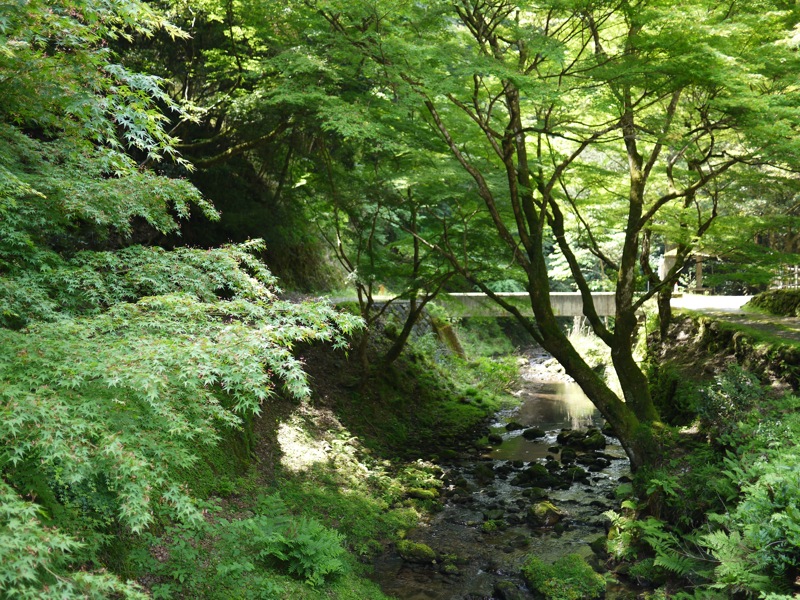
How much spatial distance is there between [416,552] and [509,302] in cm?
809

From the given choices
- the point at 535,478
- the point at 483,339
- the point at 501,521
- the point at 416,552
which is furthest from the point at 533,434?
the point at 483,339

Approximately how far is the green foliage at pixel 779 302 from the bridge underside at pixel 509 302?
4.96 metres

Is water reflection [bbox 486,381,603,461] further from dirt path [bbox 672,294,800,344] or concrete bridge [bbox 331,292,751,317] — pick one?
dirt path [bbox 672,294,800,344]

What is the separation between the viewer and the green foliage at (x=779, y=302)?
13312mm

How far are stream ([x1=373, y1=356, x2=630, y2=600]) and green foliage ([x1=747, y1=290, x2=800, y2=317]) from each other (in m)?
4.66

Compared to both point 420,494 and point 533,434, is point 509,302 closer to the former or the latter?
point 533,434

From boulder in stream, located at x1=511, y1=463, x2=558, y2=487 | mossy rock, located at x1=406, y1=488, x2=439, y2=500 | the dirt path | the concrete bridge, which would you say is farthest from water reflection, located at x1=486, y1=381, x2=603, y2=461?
the dirt path

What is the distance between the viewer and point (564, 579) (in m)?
7.79

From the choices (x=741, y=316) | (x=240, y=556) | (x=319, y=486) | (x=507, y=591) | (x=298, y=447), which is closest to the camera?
(x=240, y=556)

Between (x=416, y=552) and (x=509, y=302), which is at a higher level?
(x=509, y=302)

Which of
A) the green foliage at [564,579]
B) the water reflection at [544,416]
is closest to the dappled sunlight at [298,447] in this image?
the green foliage at [564,579]

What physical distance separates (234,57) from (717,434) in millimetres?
10672

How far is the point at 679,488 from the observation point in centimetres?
823

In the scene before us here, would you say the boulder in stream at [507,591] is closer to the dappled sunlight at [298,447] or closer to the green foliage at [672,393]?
the dappled sunlight at [298,447]
